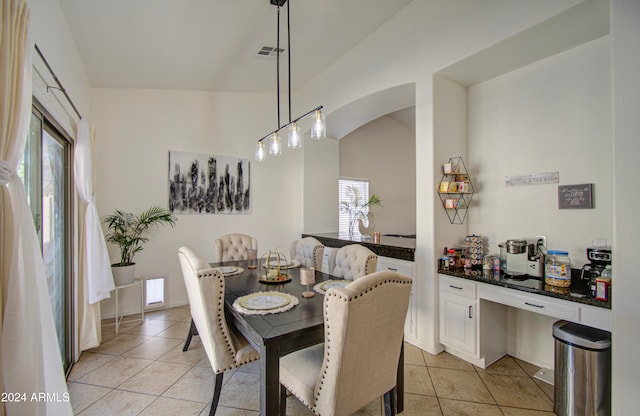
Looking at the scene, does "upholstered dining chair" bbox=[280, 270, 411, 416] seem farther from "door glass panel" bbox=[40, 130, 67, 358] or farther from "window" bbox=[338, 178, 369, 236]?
"window" bbox=[338, 178, 369, 236]

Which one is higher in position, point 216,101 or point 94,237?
point 216,101

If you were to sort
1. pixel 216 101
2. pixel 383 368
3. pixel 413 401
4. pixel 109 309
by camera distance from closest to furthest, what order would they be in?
1. pixel 383 368
2. pixel 413 401
3. pixel 109 309
4. pixel 216 101

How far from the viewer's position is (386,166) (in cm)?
625

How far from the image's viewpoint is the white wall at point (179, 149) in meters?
3.81

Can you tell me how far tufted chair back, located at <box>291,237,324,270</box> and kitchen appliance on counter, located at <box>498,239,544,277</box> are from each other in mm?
1741

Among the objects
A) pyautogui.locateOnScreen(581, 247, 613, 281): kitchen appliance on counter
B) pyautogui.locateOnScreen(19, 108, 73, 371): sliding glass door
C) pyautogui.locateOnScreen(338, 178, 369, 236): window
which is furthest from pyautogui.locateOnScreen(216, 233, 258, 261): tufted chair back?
pyautogui.locateOnScreen(581, 247, 613, 281): kitchen appliance on counter

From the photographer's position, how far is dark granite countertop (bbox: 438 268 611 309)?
6.44 ft

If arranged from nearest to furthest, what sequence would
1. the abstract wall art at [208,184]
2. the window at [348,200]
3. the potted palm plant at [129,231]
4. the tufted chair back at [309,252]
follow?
1. the tufted chair back at [309,252]
2. the potted palm plant at [129,231]
3. the abstract wall art at [208,184]
4. the window at [348,200]

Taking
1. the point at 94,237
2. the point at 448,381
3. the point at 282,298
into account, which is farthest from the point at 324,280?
the point at 94,237

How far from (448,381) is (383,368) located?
3.93 feet

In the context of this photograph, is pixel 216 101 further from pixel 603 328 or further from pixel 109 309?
pixel 603 328

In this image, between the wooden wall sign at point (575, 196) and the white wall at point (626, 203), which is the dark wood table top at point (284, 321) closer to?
the white wall at point (626, 203)

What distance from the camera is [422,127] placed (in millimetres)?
2947

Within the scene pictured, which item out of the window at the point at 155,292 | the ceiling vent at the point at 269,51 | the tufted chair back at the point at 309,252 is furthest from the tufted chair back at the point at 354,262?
the window at the point at 155,292
